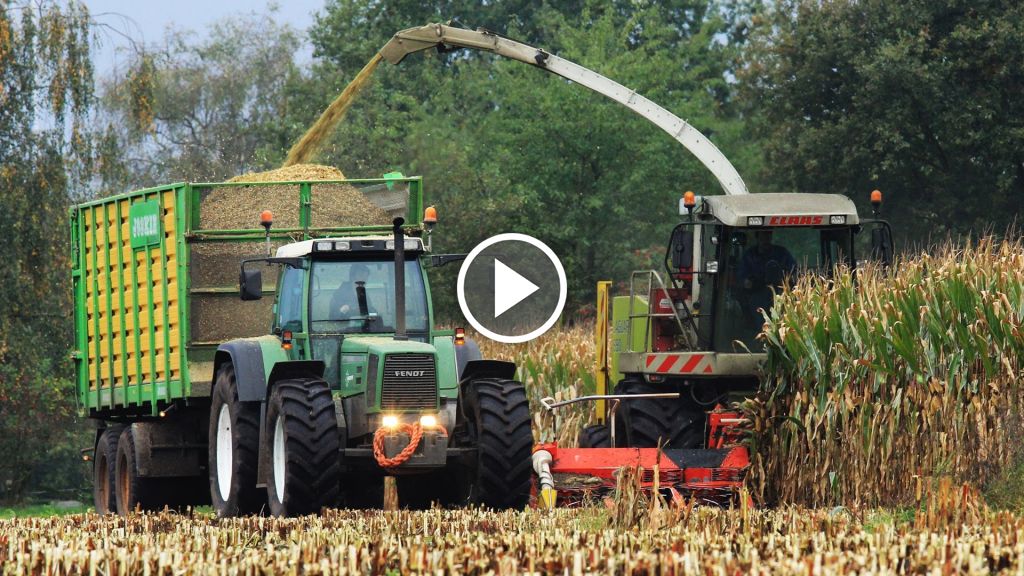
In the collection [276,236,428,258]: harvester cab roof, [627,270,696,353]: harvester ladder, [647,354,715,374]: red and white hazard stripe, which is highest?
[276,236,428,258]: harvester cab roof

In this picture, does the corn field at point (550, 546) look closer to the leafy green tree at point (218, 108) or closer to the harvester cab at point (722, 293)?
the harvester cab at point (722, 293)

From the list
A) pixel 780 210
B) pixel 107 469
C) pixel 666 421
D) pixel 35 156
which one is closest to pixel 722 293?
pixel 780 210

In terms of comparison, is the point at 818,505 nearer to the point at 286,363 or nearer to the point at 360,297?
the point at 360,297

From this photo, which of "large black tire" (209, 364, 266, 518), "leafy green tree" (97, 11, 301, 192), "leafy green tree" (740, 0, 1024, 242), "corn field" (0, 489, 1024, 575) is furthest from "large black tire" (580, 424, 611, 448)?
"leafy green tree" (97, 11, 301, 192)

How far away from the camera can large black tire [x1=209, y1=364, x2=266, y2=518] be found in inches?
549

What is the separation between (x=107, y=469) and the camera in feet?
60.1

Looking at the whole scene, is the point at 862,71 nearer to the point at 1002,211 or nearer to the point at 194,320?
the point at 1002,211

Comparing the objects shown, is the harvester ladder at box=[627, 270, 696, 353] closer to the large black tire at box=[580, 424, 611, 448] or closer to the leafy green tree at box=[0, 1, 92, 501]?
the large black tire at box=[580, 424, 611, 448]

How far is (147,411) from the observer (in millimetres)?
17141

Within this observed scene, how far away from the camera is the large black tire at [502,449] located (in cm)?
1346

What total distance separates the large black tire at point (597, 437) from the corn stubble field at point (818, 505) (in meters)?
2.52

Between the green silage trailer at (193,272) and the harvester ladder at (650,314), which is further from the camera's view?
the harvester ladder at (650,314)

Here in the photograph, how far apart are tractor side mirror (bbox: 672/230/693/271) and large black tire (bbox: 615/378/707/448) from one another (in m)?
1.49
